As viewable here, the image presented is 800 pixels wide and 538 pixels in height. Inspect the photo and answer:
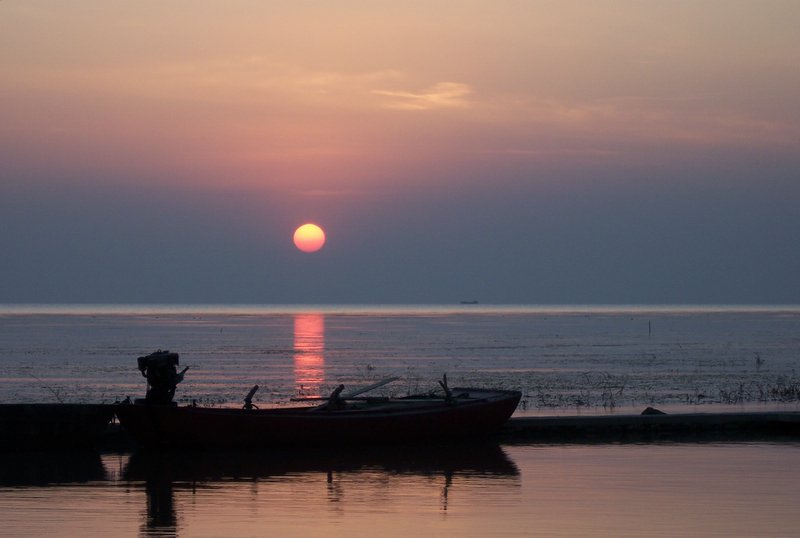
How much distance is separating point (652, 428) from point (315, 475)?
26.8 ft

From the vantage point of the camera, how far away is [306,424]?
862 inches

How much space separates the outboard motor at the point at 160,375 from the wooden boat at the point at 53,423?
2.85 feet

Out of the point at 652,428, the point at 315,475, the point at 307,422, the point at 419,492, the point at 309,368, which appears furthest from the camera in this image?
the point at 309,368

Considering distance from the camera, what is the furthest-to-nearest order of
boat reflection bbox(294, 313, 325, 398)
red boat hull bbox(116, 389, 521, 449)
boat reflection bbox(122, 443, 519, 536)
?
boat reflection bbox(294, 313, 325, 398) < red boat hull bbox(116, 389, 521, 449) < boat reflection bbox(122, 443, 519, 536)

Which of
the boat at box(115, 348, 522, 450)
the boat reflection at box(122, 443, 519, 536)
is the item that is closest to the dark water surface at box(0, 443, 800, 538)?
the boat reflection at box(122, 443, 519, 536)

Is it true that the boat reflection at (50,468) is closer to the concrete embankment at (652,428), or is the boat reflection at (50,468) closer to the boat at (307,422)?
the boat at (307,422)

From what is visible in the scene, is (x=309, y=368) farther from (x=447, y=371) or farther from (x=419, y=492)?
(x=419, y=492)

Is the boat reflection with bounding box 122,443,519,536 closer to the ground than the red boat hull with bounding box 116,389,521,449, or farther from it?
closer to the ground

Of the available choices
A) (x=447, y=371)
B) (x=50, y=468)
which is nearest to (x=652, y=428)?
(x=50, y=468)

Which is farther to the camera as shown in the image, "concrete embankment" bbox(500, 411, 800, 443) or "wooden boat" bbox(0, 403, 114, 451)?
"concrete embankment" bbox(500, 411, 800, 443)

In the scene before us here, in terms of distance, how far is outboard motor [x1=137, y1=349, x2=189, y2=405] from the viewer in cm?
2155

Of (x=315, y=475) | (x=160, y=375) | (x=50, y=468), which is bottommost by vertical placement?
(x=315, y=475)

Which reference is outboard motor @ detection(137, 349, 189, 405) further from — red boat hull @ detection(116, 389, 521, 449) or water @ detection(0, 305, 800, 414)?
water @ detection(0, 305, 800, 414)

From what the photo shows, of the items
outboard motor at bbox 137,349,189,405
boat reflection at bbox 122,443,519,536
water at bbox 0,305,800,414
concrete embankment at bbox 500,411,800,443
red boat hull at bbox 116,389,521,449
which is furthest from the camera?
water at bbox 0,305,800,414
